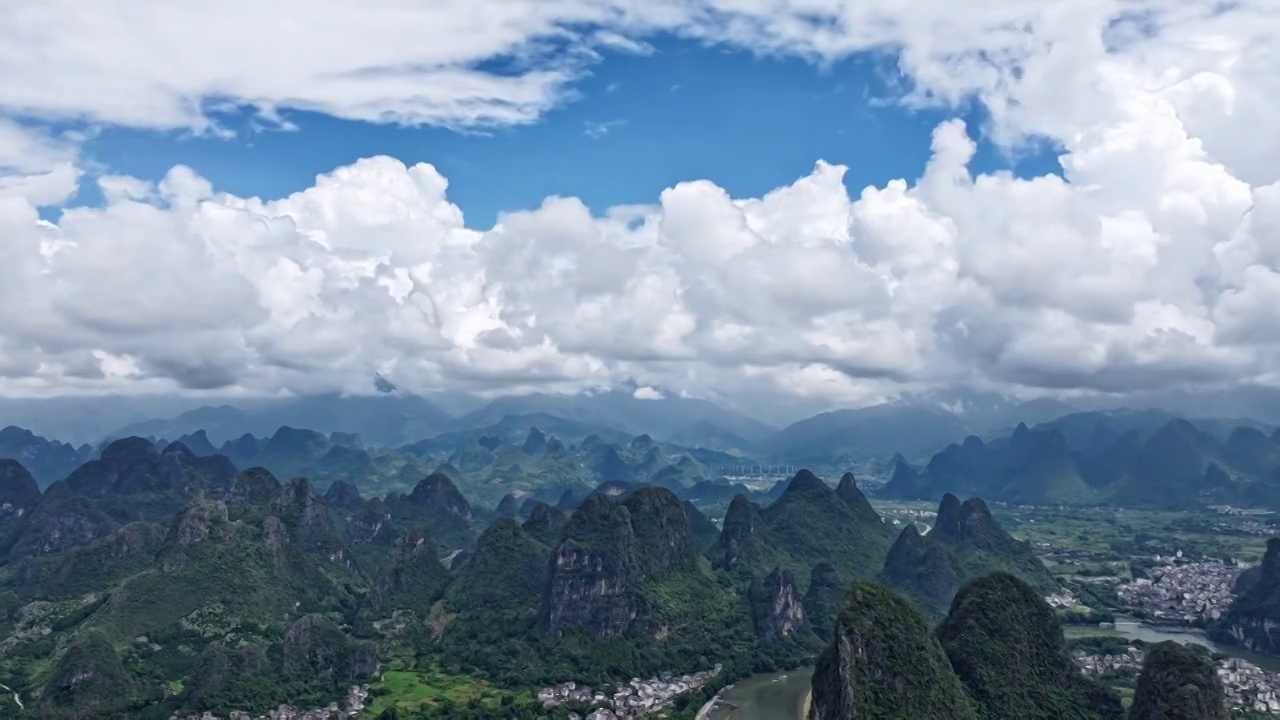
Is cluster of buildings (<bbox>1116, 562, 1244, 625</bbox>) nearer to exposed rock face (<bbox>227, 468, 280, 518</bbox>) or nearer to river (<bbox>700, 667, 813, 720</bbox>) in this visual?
river (<bbox>700, 667, 813, 720</bbox>)

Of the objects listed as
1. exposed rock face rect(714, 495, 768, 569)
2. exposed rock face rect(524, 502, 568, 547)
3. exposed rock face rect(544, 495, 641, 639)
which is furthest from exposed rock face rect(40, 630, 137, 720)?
exposed rock face rect(714, 495, 768, 569)

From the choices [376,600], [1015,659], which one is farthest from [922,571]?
[376,600]

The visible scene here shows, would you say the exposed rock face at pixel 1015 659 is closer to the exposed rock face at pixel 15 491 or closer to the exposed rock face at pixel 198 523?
the exposed rock face at pixel 198 523

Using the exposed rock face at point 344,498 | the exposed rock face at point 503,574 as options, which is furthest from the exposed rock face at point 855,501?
the exposed rock face at point 344,498

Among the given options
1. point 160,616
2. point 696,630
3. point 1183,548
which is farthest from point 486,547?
point 1183,548

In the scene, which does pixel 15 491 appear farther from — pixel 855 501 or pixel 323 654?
pixel 855 501
